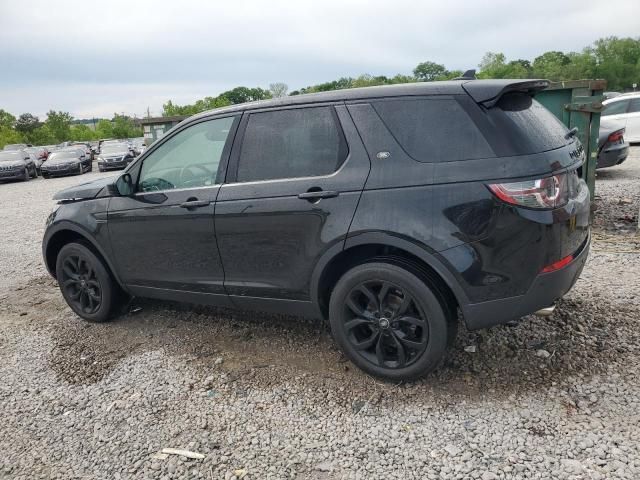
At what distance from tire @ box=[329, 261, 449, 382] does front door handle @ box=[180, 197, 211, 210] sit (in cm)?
118

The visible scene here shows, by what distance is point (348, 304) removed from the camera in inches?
128

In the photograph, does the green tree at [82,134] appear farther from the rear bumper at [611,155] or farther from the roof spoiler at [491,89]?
the roof spoiler at [491,89]

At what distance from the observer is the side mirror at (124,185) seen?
4.15 m

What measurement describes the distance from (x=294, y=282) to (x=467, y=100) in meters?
1.61

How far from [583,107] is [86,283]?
5860 millimetres

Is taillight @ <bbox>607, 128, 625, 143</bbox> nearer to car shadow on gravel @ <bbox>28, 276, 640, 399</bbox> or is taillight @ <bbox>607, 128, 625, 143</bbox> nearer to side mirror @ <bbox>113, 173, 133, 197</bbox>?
car shadow on gravel @ <bbox>28, 276, 640, 399</bbox>

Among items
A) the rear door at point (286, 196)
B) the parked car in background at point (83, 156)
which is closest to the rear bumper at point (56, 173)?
the parked car in background at point (83, 156)

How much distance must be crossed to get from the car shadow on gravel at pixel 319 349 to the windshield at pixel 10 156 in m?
23.4

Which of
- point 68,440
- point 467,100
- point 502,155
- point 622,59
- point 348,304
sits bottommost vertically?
point 68,440

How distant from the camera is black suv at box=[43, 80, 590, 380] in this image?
2.82 m

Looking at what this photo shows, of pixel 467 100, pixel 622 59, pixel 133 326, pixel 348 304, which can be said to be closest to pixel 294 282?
pixel 348 304

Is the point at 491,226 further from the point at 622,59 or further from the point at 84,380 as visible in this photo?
the point at 622,59

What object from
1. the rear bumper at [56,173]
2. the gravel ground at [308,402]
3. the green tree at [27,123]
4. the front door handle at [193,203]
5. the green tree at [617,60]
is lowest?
the gravel ground at [308,402]

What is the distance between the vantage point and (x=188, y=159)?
13.0 ft
